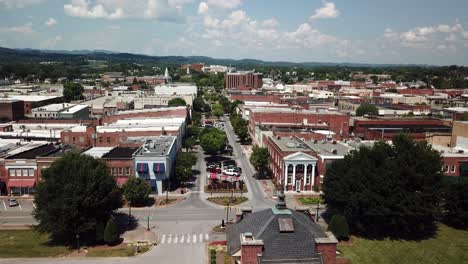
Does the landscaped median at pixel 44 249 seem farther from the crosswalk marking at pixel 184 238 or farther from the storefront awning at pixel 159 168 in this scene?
the storefront awning at pixel 159 168

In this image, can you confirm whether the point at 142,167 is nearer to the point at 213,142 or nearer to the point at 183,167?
the point at 183,167

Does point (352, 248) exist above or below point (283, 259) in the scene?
below

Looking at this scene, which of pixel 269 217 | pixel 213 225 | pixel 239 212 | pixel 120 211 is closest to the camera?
pixel 269 217

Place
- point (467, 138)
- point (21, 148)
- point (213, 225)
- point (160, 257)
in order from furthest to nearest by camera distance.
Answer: point (467, 138), point (21, 148), point (213, 225), point (160, 257)

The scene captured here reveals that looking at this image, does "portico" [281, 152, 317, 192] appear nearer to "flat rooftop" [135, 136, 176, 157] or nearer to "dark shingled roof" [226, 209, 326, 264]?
"flat rooftop" [135, 136, 176, 157]

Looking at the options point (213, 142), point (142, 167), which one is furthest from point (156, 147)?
point (213, 142)

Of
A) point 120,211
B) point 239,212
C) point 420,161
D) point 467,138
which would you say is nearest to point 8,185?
point 120,211

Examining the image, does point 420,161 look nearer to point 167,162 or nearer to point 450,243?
point 450,243

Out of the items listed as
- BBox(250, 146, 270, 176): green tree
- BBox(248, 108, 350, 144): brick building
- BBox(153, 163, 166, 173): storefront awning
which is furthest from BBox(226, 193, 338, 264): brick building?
BBox(248, 108, 350, 144): brick building
